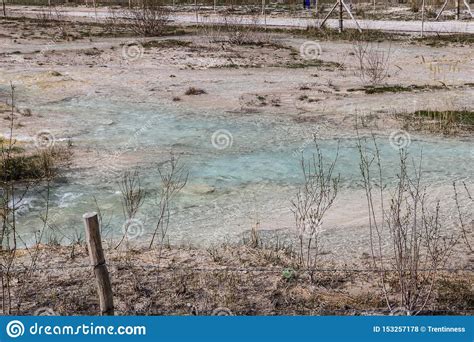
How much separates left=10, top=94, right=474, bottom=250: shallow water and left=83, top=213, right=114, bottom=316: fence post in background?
2357 millimetres

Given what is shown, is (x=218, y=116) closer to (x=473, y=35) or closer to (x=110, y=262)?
(x=110, y=262)

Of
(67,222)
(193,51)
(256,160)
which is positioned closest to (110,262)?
(67,222)

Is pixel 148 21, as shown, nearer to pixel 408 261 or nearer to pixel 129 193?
pixel 129 193

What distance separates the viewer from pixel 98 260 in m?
4.18

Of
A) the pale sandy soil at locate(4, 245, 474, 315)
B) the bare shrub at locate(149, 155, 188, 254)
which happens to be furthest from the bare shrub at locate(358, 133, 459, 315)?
the bare shrub at locate(149, 155, 188, 254)

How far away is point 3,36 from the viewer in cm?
2308

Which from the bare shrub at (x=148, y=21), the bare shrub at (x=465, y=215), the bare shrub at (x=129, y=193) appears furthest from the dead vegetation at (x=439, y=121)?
the bare shrub at (x=148, y=21)

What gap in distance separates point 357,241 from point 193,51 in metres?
14.2

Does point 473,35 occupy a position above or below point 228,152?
above

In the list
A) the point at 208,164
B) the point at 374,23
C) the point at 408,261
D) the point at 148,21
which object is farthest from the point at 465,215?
the point at 374,23

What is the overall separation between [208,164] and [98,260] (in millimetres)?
5161

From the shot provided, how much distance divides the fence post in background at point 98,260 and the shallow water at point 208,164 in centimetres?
236

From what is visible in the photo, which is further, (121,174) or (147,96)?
(147,96)

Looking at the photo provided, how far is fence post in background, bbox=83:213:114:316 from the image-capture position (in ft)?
13.3
